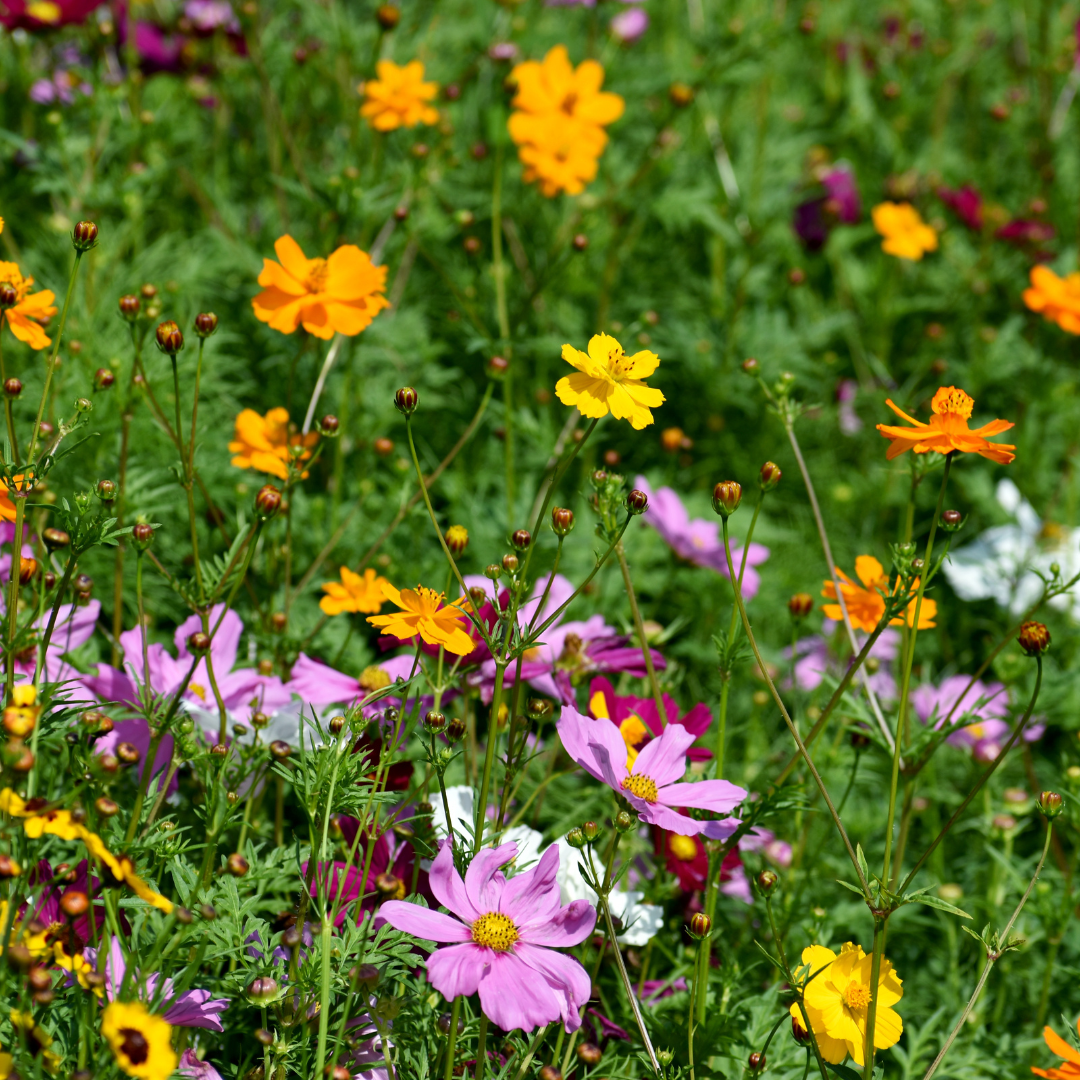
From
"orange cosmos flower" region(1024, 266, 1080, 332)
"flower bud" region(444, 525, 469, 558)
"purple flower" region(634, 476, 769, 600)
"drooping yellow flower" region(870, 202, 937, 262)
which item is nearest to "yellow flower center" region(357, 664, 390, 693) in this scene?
"flower bud" region(444, 525, 469, 558)

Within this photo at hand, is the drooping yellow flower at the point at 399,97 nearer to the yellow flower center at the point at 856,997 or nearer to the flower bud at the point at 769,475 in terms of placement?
the flower bud at the point at 769,475

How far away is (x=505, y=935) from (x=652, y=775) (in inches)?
8.7

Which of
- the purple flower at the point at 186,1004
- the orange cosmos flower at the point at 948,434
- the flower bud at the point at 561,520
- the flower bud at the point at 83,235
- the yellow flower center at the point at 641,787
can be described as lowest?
the purple flower at the point at 186,1004

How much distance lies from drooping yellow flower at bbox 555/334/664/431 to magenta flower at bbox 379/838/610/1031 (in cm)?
41

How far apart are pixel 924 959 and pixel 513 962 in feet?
2.83

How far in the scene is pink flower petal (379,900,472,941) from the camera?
0.91 meters

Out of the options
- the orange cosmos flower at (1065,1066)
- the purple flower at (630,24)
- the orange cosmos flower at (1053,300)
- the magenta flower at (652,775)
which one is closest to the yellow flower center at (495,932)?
the magenta flower at (652,775)

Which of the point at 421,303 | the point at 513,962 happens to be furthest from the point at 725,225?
the point at 513,962

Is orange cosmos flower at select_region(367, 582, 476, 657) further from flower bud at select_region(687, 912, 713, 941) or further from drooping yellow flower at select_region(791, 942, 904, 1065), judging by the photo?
drooping yellow flower at select_region(791, 942, 904, 1065)

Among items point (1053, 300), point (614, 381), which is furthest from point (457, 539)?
point (1053, 300)

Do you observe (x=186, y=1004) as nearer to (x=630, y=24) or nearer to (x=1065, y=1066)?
(x=1065, y=1066)

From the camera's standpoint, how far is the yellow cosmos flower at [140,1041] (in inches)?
26.9

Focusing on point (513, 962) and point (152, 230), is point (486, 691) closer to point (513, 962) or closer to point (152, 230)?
point (513, 962)

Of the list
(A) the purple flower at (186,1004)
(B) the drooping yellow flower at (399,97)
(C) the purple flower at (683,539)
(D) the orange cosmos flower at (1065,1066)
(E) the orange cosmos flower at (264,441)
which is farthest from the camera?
(B) the drooping yellow flower at (399,97)
